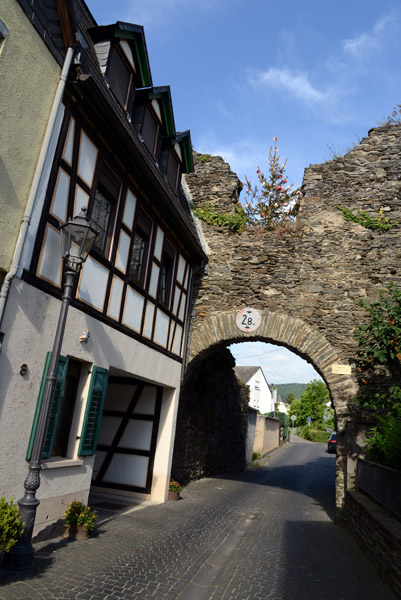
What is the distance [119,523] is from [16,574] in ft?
10.0

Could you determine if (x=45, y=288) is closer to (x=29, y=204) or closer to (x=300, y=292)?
(x=29, y=204)

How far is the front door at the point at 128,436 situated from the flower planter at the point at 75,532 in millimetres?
3880

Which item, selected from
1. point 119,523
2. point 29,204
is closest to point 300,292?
point 119,523

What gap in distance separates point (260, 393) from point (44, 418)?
54.1 meters

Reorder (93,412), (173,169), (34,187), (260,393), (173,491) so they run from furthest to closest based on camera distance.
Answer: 1. (260,393)
2. (173,169)
3. (173,491)
4. (93,412)
5. (34,187)

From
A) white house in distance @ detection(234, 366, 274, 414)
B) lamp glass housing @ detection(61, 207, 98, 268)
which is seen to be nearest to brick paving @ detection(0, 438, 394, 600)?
lamp glass housing @ detection(61, 207, 98, 268)

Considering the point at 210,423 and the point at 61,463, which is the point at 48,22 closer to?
the point at 61,463

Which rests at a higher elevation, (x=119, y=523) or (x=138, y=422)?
(x=138, y=422)

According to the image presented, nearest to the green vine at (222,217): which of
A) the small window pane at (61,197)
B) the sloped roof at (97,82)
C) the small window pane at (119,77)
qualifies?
the sloped roof at (97,82)

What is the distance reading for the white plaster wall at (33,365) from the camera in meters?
4.98

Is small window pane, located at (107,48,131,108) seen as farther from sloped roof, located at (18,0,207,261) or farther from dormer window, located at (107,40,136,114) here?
sloped roof, located at (18,0,207,261)

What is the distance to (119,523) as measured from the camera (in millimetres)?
7160

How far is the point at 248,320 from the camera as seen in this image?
11031mm

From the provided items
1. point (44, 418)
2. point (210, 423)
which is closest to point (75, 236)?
point (44, 418)
